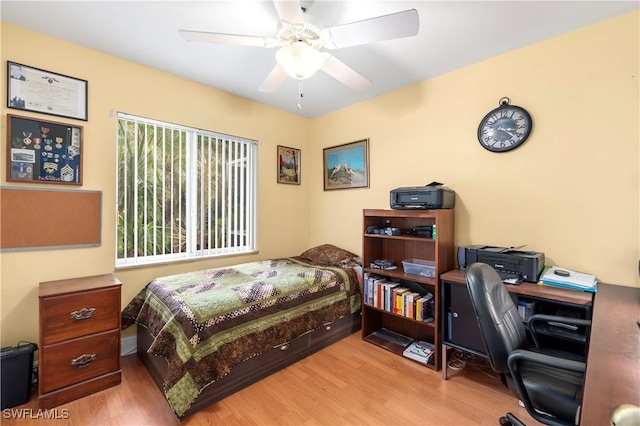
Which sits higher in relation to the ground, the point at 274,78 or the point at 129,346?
the point at 274,78

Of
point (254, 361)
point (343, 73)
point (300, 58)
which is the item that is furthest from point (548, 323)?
point (300, 58)

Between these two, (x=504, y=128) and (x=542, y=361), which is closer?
(x=542, y=361)

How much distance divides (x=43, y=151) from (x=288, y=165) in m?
2.33

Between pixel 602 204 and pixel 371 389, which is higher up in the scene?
pixel 602 204

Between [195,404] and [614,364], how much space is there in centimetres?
204

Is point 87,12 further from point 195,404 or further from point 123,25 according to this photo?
point 195,404

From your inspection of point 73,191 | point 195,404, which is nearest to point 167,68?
point 73,191

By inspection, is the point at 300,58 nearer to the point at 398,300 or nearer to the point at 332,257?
the point at 398,300

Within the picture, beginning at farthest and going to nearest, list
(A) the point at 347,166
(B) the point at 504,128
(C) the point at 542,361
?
(A) the point at 347,166, (B) the point at 504,128, (C) the point at 542,361

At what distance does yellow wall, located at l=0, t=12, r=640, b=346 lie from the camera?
73.0 inches

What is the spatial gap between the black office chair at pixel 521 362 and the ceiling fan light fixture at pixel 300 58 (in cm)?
145

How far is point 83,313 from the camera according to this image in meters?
1.88

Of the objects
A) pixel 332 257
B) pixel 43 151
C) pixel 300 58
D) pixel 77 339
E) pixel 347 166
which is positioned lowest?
pixel 77 339

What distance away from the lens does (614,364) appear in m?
0.87
